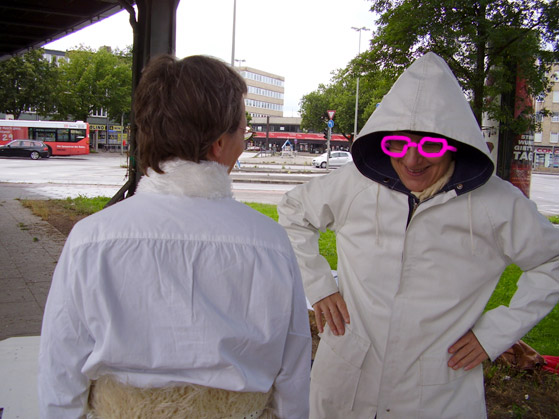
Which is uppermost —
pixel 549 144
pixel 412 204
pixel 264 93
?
pixel 264 93

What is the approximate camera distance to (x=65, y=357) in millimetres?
1320

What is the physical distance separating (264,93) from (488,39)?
381 feet

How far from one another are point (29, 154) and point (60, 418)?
4048cm

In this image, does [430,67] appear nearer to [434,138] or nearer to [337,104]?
[434,138]

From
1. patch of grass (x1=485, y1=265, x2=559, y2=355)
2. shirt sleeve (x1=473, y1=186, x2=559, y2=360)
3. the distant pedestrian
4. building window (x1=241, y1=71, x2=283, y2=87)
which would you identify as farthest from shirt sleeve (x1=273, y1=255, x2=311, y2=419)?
building window (x1=241, y1=71, x2=283, y2=87)

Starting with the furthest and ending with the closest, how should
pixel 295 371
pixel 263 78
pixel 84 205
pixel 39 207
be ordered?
pixel 263 78
pixel 84 205
pixel 39 207
pixel 295 371

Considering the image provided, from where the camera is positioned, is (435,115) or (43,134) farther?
(43,134)

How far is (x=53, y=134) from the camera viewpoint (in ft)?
133

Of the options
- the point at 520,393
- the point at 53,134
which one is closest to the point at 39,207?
the point at 520,393

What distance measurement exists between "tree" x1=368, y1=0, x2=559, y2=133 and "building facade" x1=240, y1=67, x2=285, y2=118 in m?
104

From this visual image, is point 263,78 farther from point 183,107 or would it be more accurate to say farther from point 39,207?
point 183,107

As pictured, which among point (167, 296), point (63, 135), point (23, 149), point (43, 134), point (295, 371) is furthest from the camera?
point (63, 135)

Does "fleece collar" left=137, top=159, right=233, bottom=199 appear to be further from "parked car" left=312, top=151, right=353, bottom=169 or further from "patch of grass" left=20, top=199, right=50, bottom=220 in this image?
"parked car" left=312, top=151, right=353, bottom=169

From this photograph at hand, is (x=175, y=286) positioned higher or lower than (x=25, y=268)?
higher
